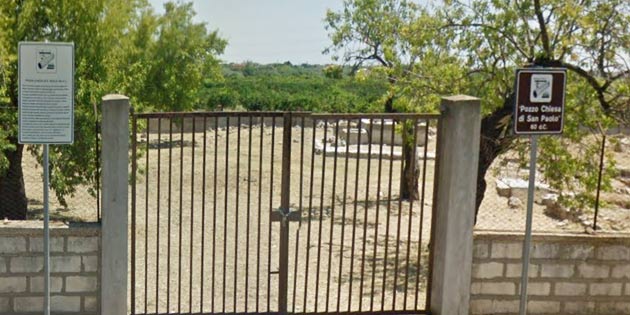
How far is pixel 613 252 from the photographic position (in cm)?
693

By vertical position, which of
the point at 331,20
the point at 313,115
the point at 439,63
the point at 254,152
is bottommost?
the point at 254,152

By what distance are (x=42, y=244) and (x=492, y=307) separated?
449cm

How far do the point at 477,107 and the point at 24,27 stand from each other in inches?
340

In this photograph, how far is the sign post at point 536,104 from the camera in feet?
18.2

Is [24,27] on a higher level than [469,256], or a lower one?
higher

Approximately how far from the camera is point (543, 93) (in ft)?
18.3

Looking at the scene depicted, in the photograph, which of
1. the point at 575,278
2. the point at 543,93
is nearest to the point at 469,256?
the point at 575,278

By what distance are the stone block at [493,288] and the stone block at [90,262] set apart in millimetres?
3722

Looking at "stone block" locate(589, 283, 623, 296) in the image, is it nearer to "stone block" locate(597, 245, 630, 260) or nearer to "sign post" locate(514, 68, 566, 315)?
"stone block" locate(597, 245, 630, 260)

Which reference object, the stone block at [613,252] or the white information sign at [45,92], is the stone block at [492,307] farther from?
the white information sign at [45,92]

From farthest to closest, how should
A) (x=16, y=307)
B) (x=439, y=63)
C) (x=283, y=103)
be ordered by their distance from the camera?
(x=283, y=103) < (x=439, y=63) < (x=16, y=307)

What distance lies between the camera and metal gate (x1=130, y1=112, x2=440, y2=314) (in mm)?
6395

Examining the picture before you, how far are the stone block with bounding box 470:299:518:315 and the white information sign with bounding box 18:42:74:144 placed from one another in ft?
14.1

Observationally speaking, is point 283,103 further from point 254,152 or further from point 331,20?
point 331,20
